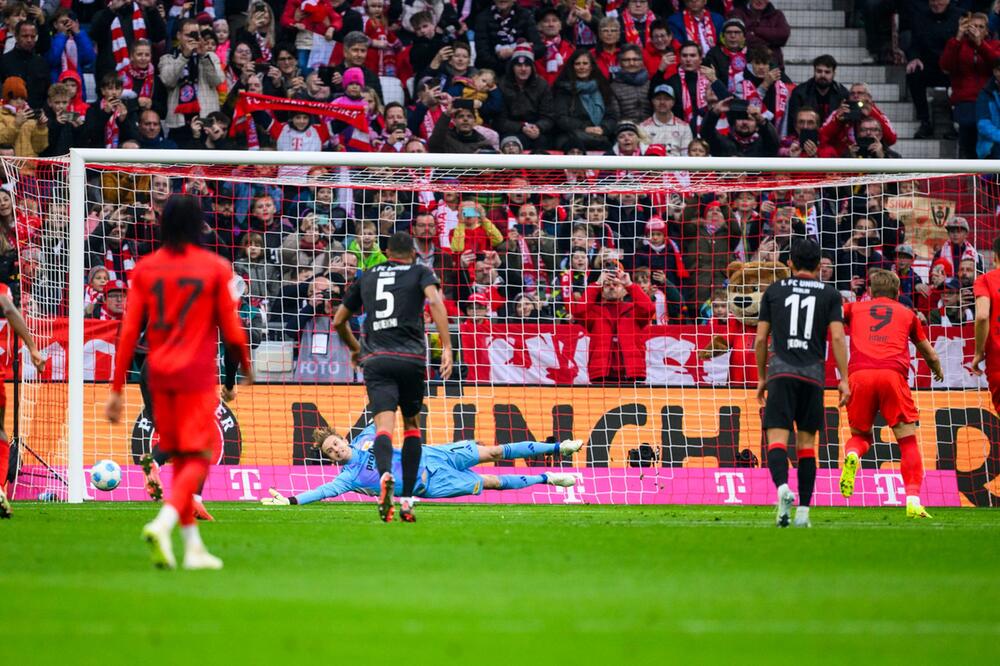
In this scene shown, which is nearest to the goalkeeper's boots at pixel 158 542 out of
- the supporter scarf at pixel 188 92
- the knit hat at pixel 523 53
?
the supporter scarf at pixel 188 92

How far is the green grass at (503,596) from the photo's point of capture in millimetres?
5266

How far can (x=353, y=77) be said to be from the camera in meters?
20.0

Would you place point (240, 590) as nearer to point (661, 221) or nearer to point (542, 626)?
point (542, 626)

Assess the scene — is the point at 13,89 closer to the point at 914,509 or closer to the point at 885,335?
the point at 885,335

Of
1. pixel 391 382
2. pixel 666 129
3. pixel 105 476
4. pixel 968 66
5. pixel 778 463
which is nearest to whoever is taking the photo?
pixel 391 382

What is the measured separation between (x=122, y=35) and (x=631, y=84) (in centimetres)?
702

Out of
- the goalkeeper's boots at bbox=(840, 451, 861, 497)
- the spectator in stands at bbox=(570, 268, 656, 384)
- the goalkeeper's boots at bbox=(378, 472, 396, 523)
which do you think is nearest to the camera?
the goalkeeper's boots at bbox=(378, 472, 396, 523)

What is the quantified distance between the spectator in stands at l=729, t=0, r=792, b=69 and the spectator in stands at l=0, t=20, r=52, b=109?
9921 mm

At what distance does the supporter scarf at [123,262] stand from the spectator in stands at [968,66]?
11955 millimetres

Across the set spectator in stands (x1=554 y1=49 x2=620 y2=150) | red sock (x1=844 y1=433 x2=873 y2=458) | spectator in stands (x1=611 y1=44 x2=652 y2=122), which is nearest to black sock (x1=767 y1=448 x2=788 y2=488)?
red sock (x1=844 y1=433 x2=873 y2=458)

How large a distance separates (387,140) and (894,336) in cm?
827

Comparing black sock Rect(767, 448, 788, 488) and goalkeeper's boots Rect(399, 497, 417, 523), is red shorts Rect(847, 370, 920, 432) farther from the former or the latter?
goalkeeper's boots Rect(399, 497, 417, 523)

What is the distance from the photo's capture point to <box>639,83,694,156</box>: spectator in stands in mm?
20266

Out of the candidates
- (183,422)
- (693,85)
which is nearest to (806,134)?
(693,85)
